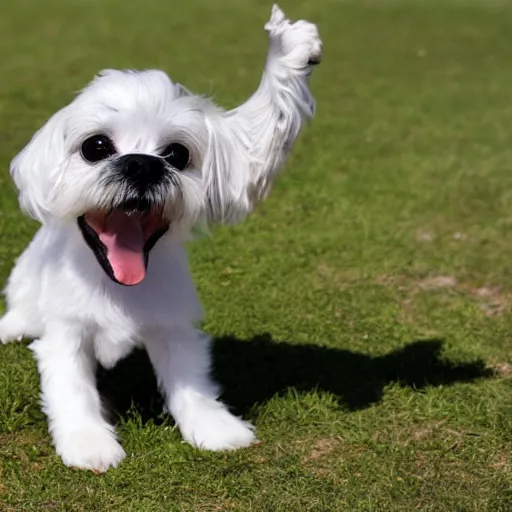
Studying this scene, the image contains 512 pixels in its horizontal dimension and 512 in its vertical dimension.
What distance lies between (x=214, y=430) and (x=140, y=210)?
1027 millimetres

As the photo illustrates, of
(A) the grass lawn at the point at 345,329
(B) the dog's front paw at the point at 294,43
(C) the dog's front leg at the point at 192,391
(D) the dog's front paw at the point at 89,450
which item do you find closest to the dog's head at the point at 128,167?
(B) the dog's front paw at the point at 294,43

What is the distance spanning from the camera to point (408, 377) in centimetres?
442

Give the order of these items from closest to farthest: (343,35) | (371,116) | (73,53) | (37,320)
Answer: (37,320) → (371,116) → (73,53) → (343,35)

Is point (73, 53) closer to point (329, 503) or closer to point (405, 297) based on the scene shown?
point (405, 297)

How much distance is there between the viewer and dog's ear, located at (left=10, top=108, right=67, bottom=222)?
3221 mm

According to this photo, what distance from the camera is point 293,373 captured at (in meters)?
4.43

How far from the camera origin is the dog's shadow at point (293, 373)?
416cm

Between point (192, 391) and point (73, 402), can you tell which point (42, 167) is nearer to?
point (73, 402)

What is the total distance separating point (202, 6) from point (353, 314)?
1358cm

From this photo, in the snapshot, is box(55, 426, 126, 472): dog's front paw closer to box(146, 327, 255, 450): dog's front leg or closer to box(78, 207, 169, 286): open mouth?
box(146, 327, 255, 450): dog's front leg

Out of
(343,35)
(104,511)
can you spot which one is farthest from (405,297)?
(343,35)

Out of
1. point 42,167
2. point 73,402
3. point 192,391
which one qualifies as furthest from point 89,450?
point 42,167

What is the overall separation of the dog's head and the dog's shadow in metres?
0.99

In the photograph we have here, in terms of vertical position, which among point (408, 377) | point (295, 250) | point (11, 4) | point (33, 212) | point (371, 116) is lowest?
point (11, 4)
